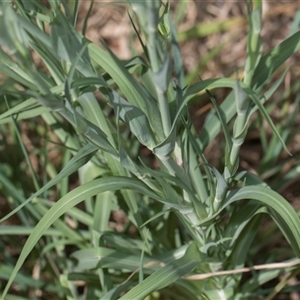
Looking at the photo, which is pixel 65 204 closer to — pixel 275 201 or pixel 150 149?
pixel 150 149

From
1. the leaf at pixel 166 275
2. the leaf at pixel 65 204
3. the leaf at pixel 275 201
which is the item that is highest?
the leaf at pixel 65 204

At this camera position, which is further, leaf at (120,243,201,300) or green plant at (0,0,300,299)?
leaf at (120,243,201,300)

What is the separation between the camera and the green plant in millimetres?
627

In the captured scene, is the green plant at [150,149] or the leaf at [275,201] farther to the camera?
the leaf at [275,201]

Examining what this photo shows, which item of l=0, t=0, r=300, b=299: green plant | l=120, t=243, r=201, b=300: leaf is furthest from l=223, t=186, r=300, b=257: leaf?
l=120, t=243, r=201, b=300: leaf

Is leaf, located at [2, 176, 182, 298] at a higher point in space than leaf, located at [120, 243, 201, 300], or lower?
higher

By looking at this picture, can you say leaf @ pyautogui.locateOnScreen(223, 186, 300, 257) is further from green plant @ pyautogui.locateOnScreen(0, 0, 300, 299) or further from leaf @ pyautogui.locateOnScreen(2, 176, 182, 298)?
leaf @ pyautogui.locateOnScreen(2, 176, 182, 298)

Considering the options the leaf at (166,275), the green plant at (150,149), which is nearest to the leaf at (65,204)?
the green plant at (150,149)

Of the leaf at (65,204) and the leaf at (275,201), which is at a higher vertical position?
the leaf at (65,204)

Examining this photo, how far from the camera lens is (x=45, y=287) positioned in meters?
1.15

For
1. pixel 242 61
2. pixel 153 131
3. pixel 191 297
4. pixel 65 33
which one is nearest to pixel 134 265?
pixel 191 297

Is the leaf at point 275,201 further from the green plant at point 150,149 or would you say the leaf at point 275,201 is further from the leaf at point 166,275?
the leaf at point 166,275

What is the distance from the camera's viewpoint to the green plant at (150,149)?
2.06ft

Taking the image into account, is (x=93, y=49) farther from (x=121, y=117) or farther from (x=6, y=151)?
(x=6, y=151)
